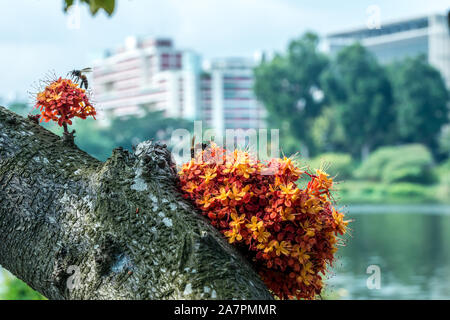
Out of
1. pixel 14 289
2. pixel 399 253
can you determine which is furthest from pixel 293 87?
pixel 14 289

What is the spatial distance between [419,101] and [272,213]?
40848mm

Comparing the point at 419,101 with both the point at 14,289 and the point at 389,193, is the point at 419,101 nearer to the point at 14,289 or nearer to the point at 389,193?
the point at 389,193

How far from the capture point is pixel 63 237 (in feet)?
5.32

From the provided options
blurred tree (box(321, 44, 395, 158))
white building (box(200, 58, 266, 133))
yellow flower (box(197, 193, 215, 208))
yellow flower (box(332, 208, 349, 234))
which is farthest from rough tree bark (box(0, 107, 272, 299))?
white building (box(200, 58, 266, 133))

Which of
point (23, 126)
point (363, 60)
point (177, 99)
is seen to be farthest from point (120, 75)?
point (23, 126)

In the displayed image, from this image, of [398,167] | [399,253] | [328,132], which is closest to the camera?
[399,253]

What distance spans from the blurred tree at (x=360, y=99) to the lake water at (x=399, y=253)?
6281 millimetres

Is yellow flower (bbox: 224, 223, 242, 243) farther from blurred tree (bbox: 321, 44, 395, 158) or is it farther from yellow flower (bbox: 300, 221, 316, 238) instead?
blurred tree (bbox: 321, 44, 395, 158)

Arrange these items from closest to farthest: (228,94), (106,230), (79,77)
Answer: (106,230), (79,77), (228,94)

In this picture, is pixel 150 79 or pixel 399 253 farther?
pixel 150 79

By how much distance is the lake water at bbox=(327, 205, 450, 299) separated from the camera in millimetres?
21188

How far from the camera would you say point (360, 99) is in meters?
40.6
